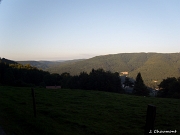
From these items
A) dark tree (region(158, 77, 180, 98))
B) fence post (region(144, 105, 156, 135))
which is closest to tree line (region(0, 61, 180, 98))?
dark tree (region(158, 77, 180, 98))

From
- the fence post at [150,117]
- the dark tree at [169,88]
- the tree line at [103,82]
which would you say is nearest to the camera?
the fence post at [150,117]

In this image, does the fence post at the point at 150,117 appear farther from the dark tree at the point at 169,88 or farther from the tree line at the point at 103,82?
the dark tree at the point at 169,88

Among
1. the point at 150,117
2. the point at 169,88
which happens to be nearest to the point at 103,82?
the point at 169,88

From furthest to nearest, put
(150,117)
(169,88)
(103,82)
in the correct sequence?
(103,82)
(169,88)
(150,117)

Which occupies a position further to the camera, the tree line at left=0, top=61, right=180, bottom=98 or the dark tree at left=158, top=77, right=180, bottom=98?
the tree line at left=0, top=61, right=180, bottom=98

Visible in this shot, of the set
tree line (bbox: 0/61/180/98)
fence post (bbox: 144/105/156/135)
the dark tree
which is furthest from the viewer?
tree line (bbox: 0/61/180/98)

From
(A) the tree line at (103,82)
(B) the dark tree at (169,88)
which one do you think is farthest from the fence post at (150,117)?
(B) the dark tree at (169,88)

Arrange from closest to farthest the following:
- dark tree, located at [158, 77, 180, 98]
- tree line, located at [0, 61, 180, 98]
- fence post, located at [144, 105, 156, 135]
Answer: fence post, located at [144, 105, 156, 135] < dark tree, located at [158, 77, 180, 98] < tree line, located at [0, 61, 180, 98]

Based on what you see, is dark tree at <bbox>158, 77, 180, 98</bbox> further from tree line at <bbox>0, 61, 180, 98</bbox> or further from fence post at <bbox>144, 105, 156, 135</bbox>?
fence post at <bbox>144, 105, 156, 135</bbox>

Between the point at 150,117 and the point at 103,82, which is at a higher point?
the point at 150,117

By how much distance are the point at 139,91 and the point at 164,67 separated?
15130 cm

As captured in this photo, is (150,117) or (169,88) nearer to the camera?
(150,117)

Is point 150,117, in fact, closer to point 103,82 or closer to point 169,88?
point 169,88

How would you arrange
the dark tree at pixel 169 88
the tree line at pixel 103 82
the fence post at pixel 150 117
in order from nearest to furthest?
1. the fence post at pixel 150 117
2. the dark tree at pixel 169 88
3. the tree line at pixel 103 82
